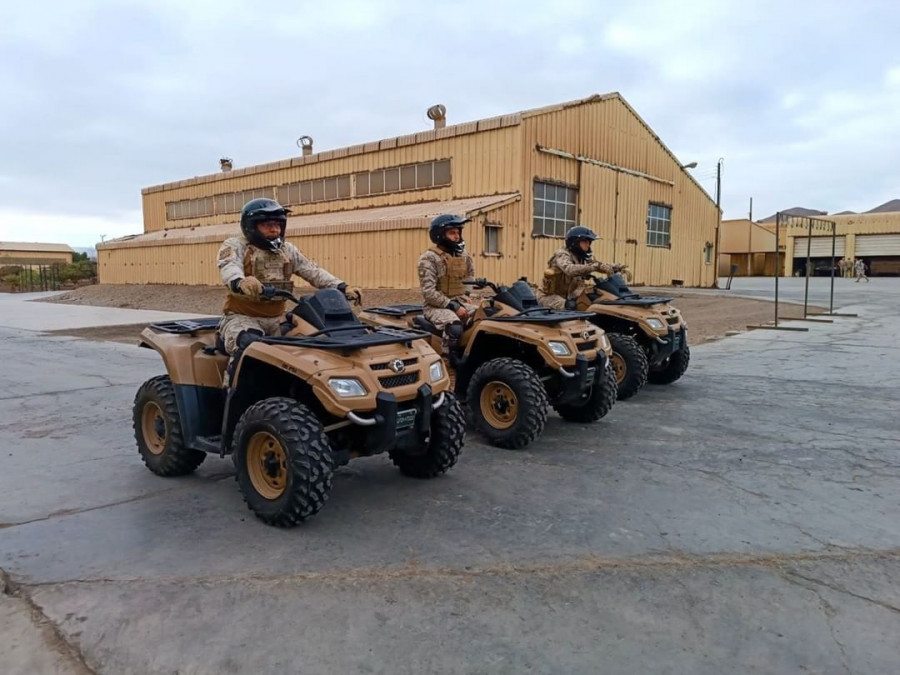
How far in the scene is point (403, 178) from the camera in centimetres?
2341

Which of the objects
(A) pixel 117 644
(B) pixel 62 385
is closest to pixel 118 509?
(A) pixel 117 644

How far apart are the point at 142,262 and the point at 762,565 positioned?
110 ft

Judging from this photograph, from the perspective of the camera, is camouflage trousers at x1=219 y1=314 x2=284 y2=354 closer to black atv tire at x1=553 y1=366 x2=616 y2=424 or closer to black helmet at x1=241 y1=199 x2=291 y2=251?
black helmet at x1=241 y1=199 x2=291 y2=251

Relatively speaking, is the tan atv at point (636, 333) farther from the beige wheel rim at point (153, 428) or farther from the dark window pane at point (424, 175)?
the dark window pane at point (424, 175)

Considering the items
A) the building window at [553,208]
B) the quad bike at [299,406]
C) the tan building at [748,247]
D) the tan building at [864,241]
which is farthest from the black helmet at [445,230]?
the tan building at [748,247]

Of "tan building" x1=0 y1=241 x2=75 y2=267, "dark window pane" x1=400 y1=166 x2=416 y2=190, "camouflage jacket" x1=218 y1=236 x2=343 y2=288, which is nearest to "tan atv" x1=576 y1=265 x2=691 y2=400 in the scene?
"camouflage jacket" x1=218 y1=236 x2=343 y2=288

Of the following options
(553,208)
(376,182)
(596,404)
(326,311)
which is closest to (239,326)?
(326,311)

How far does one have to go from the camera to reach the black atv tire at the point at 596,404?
641 cm

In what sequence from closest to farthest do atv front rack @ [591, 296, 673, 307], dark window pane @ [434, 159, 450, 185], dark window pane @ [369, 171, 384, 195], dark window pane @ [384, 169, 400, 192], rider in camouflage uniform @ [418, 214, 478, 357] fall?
rider in camouflage uniform @ [418, 214, 478, 357], atv front rack @ [591, 296, 673, 307], dark window pane @ [434, 159, 450, 185], dark window pane @ [384, 169, 400, 192], dark window pane @ [369, 171, 384, 195]

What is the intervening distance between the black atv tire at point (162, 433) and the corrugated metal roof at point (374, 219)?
46.5 feet

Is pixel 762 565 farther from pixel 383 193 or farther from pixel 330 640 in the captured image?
pixel 383 193

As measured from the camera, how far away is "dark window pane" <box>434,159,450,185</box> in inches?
858

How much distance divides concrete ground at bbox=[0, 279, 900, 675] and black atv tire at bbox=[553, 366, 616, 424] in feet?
0.74

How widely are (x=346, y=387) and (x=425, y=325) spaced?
9.64ft
